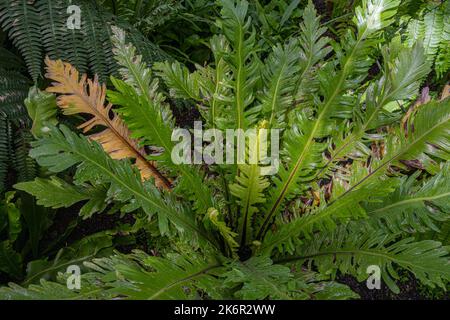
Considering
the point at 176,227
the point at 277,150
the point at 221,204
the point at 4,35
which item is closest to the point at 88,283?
the point at 176,227

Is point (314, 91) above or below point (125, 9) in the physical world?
below

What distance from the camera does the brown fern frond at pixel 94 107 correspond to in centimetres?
151

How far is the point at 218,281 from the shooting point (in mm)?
1380

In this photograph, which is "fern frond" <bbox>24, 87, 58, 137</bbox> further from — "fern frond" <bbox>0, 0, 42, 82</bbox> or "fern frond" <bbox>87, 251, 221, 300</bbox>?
"fern frond" <bbox>87, 251, 221, 300</bbox>

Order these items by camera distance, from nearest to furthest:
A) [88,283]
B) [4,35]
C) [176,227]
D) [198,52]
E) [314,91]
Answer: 1. [88,283]
2. [176,227]
3. [314,91]
4. [4,35]
5. [198,52]

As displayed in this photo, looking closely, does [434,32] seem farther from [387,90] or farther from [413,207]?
[413,207]

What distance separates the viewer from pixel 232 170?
1.62 meters

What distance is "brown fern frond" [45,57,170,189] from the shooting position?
1.51 m

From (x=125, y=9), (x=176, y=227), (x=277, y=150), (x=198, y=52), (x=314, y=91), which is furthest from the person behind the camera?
(x=198, y=52)

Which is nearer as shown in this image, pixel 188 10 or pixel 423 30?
pixel 423 30

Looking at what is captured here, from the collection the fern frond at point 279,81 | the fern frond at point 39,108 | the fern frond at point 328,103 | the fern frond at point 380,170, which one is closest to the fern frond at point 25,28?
the fern frond at point 39,108

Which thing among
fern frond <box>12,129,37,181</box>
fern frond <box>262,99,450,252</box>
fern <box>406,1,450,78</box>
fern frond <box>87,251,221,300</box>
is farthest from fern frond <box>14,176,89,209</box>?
fern <box>406,1,450,78</box>
